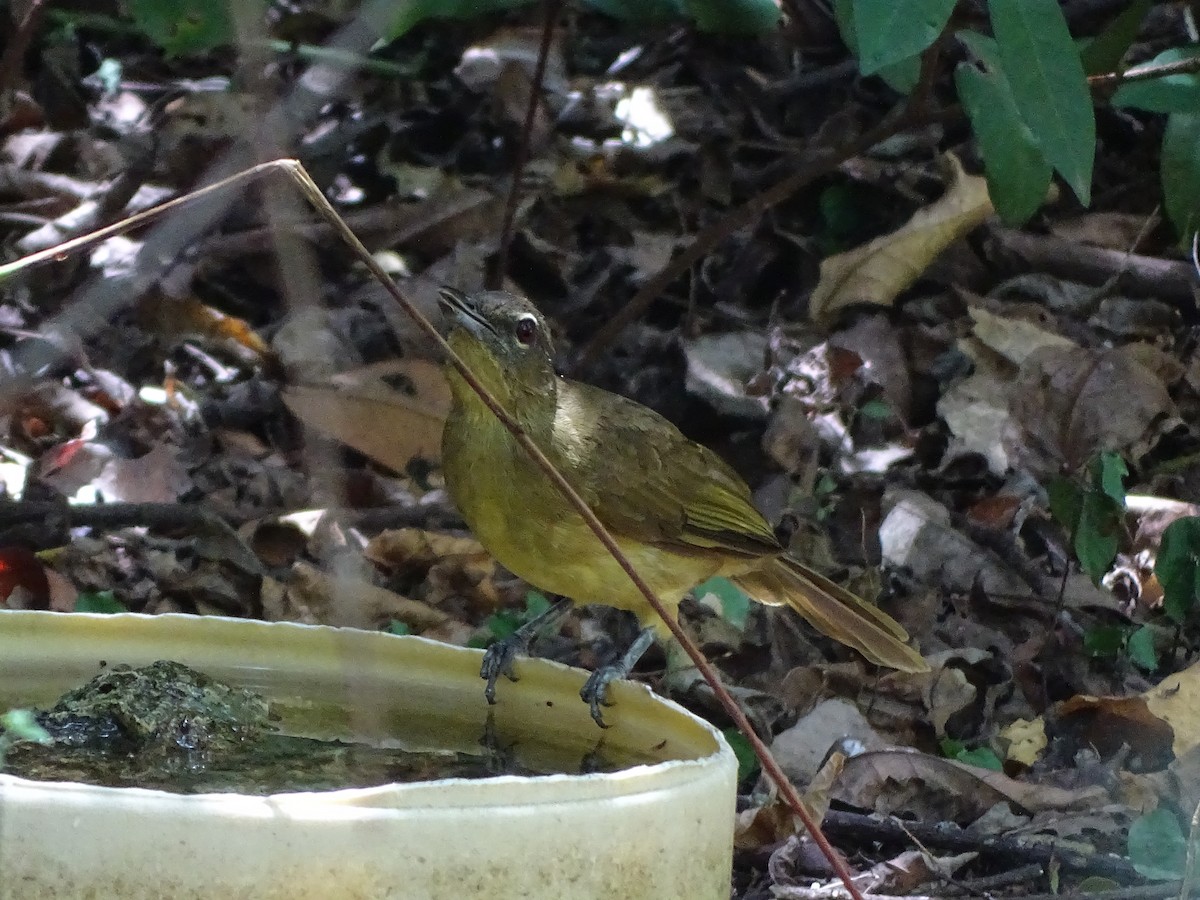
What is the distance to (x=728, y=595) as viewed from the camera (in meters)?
4.77

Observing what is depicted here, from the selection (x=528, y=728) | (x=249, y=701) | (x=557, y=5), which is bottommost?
(x=528, y=728)

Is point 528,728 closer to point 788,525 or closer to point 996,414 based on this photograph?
point 788,525

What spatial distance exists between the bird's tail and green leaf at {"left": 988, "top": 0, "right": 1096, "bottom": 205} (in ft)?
4.52

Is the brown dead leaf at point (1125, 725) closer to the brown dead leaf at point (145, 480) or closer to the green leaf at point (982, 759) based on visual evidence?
the green leaf at point (982, 759)

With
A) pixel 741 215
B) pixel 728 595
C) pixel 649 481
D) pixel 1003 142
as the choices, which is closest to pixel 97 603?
pixel 649 481

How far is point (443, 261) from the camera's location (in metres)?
6.99

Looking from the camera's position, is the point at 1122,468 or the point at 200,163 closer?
the point at 1122,468

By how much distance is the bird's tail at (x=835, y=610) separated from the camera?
4.29m

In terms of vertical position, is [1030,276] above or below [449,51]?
below

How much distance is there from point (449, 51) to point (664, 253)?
1918 mm

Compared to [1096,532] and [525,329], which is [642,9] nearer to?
[525,329]

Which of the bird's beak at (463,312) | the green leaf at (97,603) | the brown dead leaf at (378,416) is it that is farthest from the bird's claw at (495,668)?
the brown dead leaf at (378,416)

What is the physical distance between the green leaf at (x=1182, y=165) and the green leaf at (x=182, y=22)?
275 cm

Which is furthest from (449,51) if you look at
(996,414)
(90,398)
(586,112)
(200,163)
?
(996,414)
